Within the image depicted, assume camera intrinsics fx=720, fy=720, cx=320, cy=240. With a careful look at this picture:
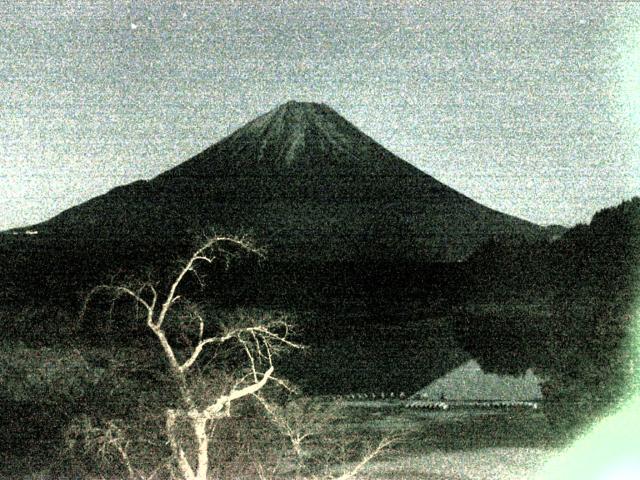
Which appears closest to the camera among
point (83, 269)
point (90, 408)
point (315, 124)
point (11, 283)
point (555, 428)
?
point (555, 428)

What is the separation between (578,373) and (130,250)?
35.0 metres

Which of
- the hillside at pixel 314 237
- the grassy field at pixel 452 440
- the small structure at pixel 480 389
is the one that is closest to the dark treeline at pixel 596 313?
the grassy field at pixel 452 440

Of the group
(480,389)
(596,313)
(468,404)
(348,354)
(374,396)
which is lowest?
(348,354)

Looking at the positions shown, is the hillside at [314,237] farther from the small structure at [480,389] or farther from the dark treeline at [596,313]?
the dark treeline at [596,313]

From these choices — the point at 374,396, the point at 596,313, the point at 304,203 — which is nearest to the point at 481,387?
the point at 374,396

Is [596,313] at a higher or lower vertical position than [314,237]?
higher

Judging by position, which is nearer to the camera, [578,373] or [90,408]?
[578,373]

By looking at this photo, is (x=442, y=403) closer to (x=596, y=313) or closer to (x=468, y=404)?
(x=468, y=404)

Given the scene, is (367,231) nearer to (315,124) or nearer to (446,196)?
(446,196)

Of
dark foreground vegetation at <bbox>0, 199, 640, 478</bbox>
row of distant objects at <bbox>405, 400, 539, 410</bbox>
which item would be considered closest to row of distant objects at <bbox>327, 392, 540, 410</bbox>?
row of distant objects at <bbox>405, 400, 539, 410</bbox>

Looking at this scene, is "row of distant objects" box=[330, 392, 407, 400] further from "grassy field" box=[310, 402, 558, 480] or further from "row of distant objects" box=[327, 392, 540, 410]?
"grassy field" box=[310, 402, 558, 480]

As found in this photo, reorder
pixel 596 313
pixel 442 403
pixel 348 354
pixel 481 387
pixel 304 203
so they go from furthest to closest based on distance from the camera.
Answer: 1. pixel 304 203
2. pixel 348 354
3. pixel 481 387
4. pixel 442 403
5. pixel 596 313

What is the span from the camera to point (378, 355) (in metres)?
18.9

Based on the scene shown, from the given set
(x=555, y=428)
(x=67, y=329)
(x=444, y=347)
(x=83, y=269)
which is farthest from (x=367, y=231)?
(x=555, y=428)
